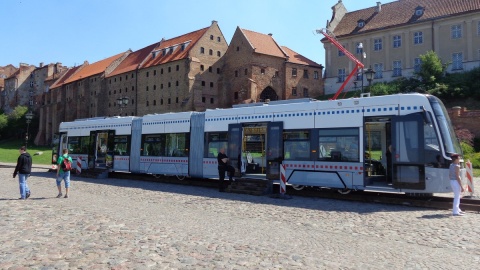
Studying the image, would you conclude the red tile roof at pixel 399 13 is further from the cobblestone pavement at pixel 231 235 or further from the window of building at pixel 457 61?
the cobblestone pavement at pixel 231 235

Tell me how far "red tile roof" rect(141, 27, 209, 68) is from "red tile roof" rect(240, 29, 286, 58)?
875cm

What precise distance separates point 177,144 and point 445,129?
11.5 m

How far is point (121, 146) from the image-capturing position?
71.6ft

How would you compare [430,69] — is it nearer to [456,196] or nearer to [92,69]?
[456,196]

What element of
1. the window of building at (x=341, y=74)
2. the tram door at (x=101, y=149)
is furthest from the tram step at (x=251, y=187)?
the window of building at (x=341, y=74)

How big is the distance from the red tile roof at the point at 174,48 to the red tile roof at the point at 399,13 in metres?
22.8

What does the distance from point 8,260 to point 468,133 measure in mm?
32797

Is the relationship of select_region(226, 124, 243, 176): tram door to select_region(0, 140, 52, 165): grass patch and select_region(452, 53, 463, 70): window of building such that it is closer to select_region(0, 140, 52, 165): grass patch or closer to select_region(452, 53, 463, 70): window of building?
select_region(0, 140, 52, 165): grass patch

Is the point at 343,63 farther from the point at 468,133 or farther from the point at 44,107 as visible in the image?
the point at 44,107

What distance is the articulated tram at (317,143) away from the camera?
37.9 feet

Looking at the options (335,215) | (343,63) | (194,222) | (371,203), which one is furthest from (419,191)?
(343,63)

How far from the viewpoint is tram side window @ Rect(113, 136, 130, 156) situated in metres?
21.5

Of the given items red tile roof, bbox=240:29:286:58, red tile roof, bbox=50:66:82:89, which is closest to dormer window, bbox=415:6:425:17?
red tile roof, bbox=240:29:286:58

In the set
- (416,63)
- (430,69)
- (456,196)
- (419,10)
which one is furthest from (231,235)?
(419,10)
